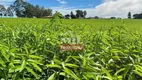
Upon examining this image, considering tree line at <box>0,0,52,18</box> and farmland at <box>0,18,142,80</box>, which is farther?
tree line at <box>0,0,52,18</box>

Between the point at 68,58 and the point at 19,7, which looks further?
the point at 19,7

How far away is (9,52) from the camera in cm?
138

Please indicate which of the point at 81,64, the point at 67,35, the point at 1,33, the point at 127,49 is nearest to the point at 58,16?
the point at 67,35

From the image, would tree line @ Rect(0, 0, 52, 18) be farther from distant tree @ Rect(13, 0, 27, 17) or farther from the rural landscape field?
the rural landscape field

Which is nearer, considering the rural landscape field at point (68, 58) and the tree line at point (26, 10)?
the rural landscape field at point (68, 58)

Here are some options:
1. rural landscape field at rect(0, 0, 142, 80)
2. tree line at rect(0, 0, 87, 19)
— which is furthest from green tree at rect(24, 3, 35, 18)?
rural landscape field at rect(0, 0, 142, 80)

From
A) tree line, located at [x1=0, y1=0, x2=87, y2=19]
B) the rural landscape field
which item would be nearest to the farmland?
the rural landscape field

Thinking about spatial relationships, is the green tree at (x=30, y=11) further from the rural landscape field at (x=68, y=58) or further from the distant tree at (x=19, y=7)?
the rural landscape field at (x=68, y=58)

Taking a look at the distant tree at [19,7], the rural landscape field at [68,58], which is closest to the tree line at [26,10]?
the distant tree at [19,7]

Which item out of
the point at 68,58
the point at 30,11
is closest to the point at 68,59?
the point at 68,58

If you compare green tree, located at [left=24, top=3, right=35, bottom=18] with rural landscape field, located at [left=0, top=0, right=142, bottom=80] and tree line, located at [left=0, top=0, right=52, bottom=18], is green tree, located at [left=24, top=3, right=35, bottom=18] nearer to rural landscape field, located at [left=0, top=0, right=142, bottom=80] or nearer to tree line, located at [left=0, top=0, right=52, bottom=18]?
tree line, located at [left=0, top=0, right=52, bottom=18]

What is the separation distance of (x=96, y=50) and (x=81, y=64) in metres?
0.40

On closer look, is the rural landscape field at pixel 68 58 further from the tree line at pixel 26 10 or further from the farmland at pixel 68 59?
the tree line at pixel 26 10

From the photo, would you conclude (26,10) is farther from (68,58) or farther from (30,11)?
(68,58)
